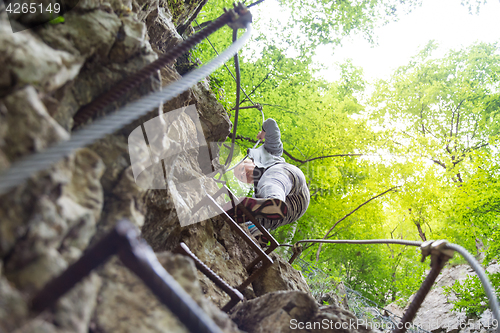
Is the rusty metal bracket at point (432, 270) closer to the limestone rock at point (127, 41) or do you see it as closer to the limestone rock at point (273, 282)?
the limestone rock at point (127, 41)

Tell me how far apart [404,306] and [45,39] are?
13.5 metres

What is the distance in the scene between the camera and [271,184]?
11.6 ft

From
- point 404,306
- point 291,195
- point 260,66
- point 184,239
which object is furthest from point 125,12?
point 404,306

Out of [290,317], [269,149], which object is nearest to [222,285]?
[290,317]

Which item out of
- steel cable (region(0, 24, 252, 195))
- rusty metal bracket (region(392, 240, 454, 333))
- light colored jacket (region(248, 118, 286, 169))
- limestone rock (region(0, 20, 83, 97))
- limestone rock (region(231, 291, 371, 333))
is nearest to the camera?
steel cable (region(0, 24, 252, 195))

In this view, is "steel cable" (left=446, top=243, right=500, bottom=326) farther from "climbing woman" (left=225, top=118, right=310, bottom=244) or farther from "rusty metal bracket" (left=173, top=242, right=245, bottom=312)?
"climbing woman" (left=225, top=118, right=310, bottom=244)

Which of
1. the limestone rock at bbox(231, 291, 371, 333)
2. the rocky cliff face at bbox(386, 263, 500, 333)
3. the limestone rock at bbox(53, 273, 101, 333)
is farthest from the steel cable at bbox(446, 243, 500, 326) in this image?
the rocky cliff face at bbox(386, 263, 500, 333)

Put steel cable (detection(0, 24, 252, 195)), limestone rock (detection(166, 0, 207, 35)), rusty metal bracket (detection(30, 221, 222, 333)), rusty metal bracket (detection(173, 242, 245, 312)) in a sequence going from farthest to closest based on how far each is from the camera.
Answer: limestone rock (detection(166, 0, 207, 35))
rusty metal bracket (detection(173, 242, 245, 312))
rusty metal bracket (detection(30, 221, 222, 333))
steel cable (detection(0, 24, 252, 195))

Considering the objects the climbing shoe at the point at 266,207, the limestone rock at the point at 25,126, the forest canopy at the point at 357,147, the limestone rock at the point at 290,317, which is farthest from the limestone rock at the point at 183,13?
the limestone rock at the point at 290,317

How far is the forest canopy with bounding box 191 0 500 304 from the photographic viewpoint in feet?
23.7

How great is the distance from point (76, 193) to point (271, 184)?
2603 mm

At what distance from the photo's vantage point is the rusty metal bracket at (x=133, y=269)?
84cm

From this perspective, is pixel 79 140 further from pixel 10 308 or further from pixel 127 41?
pixel 127 41

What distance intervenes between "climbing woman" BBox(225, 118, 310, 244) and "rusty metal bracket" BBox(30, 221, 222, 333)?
225 cm
